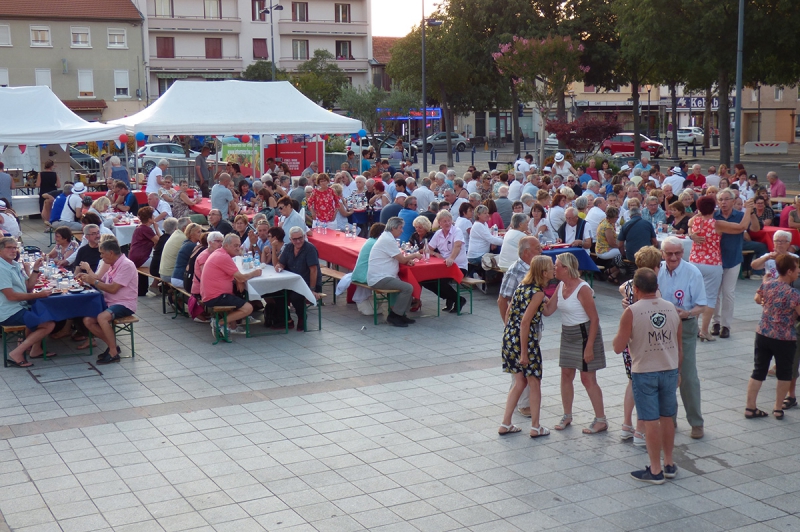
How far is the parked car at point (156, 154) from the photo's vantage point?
34938 mm

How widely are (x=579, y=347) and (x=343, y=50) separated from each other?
64126 mm

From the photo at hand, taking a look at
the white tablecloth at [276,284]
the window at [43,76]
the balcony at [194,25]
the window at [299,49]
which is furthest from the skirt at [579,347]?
the window at [299,49]

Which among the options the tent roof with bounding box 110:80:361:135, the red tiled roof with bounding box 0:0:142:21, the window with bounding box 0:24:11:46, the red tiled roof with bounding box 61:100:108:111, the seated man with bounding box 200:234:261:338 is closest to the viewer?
the seated man with bounding box 200:234:261:338

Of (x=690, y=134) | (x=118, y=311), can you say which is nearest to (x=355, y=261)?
(x=118, y=311)

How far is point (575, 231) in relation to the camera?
13.2m

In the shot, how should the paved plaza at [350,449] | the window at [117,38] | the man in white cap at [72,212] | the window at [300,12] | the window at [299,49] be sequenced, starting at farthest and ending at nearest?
the window at [299,49], the window at [300,12], the window at [117,38], the man in white cap at [72,212], the paved plaza at [350,449]

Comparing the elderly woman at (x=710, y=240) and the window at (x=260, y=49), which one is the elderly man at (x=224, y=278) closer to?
the elderly woman at (x=710, y=240)

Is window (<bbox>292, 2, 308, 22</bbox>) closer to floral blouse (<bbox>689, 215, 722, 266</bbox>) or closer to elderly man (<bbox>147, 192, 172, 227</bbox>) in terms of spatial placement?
elderly man (<bbox>147, 192, 172, 227</bbox>)

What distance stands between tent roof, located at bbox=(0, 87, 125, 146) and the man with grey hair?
32.3ft

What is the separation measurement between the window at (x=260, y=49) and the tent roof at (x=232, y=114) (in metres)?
46.9

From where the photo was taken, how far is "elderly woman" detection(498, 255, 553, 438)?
22.7ft

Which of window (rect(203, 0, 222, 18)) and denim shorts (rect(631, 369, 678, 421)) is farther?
window (rect(203, 0, 222, 18))

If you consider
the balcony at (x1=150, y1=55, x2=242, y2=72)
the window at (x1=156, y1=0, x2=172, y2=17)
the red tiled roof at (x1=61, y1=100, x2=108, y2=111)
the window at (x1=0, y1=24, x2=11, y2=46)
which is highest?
the window at (x1=156, y1=0, x2=172, y2=17)

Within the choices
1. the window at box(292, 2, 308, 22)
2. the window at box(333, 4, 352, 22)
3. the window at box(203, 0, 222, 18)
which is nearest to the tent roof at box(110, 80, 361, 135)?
the window at box(203, 0, 222, 18)
